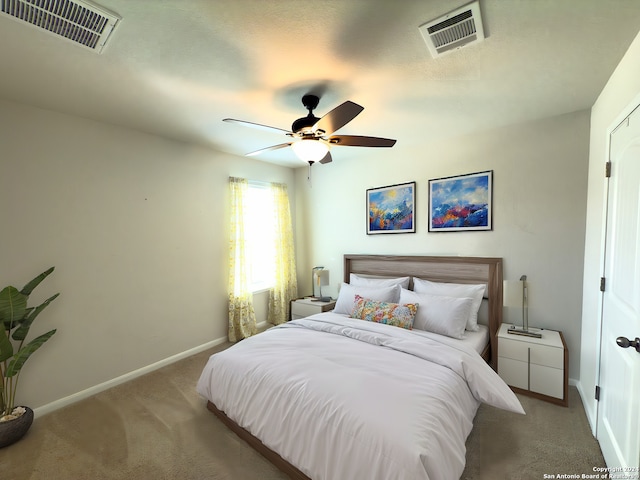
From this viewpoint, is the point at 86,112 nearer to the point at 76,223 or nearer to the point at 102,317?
the point at 76,223

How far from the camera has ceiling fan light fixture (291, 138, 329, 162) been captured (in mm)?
2094

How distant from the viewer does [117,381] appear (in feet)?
9.13

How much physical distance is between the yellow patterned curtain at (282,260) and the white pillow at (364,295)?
1.23 metres

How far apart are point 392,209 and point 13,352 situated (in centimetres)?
369

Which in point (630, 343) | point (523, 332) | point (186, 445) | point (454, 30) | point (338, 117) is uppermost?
point (454, 30)

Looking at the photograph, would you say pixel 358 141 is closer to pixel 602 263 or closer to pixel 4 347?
pixel 602 263

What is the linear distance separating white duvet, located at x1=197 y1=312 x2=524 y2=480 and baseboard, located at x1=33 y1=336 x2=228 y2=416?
1.14 meters

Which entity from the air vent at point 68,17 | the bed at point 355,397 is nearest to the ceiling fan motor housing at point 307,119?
the air vent at point 68,17

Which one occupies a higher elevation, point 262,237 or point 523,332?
point 262,237

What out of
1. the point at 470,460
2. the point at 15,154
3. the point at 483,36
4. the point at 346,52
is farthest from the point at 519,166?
the point at 15,154

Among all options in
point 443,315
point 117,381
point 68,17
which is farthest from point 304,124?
point 117,381

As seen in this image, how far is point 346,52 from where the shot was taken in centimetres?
167

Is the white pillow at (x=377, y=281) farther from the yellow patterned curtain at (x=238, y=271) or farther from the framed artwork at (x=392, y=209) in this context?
the yellow patterned curtain at (x=238, y=271)

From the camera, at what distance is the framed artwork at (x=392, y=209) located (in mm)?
3527
